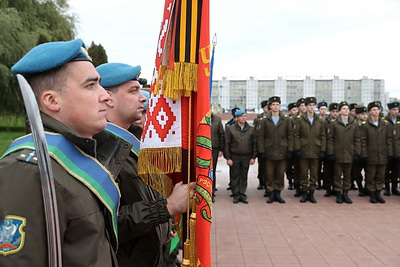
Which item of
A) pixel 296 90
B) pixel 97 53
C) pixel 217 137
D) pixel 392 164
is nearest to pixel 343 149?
pixel 392 164

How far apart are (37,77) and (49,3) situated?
19.8 meters

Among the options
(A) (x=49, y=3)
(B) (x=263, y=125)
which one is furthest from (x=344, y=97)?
(B) (x=263, y=125)

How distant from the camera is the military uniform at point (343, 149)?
7.96 metres

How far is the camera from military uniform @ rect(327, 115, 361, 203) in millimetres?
7965

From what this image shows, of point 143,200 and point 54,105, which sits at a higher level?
point 54,105

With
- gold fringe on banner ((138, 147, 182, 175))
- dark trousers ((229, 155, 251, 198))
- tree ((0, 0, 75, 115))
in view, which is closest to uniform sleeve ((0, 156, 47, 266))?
gold fringe on banner ((138, 147, 182, 175))

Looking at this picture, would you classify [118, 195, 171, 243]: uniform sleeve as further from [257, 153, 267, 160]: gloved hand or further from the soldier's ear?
[257, 153, 267, 160]: gloved hand

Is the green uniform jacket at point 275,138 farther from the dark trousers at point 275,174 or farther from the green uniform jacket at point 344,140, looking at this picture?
the green uniform jacket at point 344,140

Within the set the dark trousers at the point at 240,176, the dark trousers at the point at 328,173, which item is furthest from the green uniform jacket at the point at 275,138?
the dark trousers at the point at 328,173

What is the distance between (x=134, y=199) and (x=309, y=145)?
631 cm

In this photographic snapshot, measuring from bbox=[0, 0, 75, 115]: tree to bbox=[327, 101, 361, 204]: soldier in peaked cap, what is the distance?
13.1m

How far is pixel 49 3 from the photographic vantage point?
62.4ft

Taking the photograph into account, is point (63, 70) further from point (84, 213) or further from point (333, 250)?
point (333, 250)

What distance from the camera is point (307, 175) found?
26.3ft
